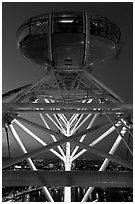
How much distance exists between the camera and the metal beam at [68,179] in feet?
12.1

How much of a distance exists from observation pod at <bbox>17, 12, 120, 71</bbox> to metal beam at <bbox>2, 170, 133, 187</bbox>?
4631 millimetres

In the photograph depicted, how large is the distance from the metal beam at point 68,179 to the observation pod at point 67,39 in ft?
15.2

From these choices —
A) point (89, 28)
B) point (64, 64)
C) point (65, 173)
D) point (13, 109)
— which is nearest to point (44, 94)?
point (64, 64)

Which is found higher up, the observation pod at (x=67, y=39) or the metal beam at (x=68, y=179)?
the observation pod at (x=67, y=39)

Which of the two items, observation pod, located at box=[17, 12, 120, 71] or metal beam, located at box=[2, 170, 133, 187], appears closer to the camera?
metal beam, located at box=[2, 170, 133, 187]

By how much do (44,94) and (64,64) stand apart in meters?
1.64

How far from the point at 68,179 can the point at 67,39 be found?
4.72 metres

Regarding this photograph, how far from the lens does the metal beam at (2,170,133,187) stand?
12.1 ft

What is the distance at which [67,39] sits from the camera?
7082 mm

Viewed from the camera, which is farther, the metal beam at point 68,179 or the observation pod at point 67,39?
the observation pod at point 67,39

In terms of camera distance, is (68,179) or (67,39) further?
(67,39)

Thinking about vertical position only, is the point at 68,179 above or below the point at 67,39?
below

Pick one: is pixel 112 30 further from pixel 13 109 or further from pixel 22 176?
pixel 22 176

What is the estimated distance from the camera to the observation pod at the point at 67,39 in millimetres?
6863
